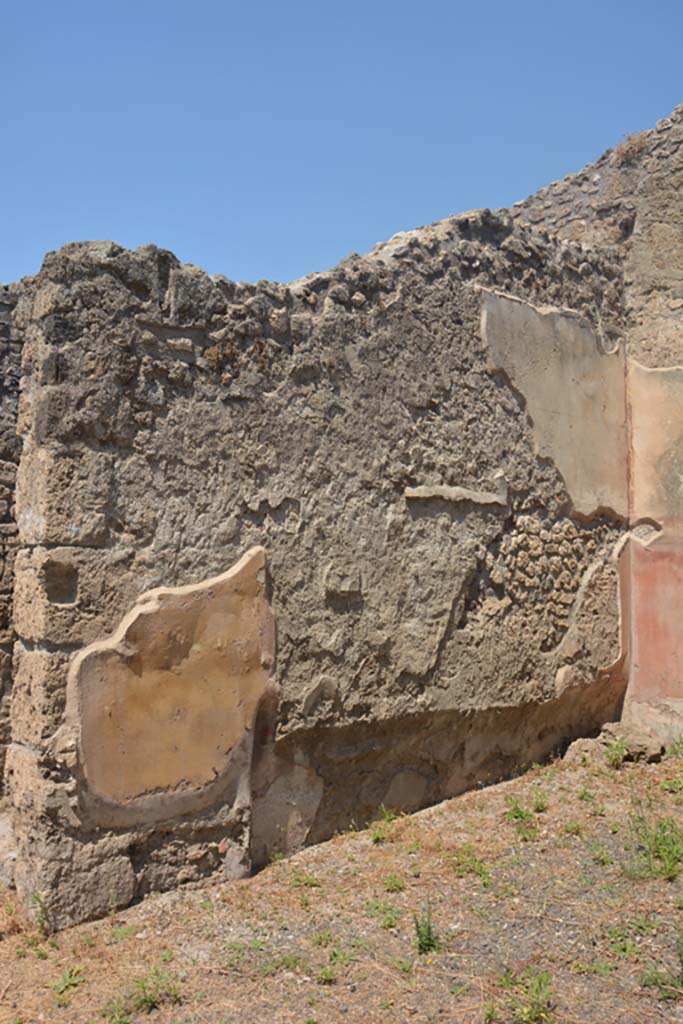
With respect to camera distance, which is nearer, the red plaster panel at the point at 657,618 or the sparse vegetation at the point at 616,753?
the sparse vegetation at the point at 616,753

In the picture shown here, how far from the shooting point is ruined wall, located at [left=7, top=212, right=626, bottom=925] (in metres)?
3.41

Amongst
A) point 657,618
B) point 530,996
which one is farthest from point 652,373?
point 530,996

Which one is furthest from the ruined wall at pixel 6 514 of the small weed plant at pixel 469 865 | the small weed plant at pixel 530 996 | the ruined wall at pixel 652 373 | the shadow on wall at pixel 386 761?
the ruined wall at pixel 652 373

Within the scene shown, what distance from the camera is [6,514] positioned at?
480cm

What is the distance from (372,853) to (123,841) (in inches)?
42.7

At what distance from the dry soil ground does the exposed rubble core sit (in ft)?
0.62

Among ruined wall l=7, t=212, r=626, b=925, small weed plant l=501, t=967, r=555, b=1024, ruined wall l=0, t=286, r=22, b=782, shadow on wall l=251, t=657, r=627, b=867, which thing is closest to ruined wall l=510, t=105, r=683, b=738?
ruined wall l=7, t=212, r=626, b=925

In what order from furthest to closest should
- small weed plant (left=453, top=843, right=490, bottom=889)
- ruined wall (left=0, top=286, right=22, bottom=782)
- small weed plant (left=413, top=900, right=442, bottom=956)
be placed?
ruined wall (left=0, top=286, right=22, bottom=782)
small weed plant (left=453, top=843, right=490, bottom=889)
small weed plant (left=413, top=900, right=442, bottom=956)

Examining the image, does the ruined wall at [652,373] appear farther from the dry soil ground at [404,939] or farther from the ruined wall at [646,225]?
the dry soil ground at [404,939]

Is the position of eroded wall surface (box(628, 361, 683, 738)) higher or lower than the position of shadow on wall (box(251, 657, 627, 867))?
higher

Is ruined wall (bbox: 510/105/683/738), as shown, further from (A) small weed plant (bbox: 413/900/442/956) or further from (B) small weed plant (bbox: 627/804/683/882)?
(A) small weed plant (bbox: 413/900/442/956)

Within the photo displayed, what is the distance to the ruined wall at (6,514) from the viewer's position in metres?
4.73

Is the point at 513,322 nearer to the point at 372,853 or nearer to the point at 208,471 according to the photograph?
the point at 208,471

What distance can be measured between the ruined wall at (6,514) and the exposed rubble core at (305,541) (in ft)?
0.09
